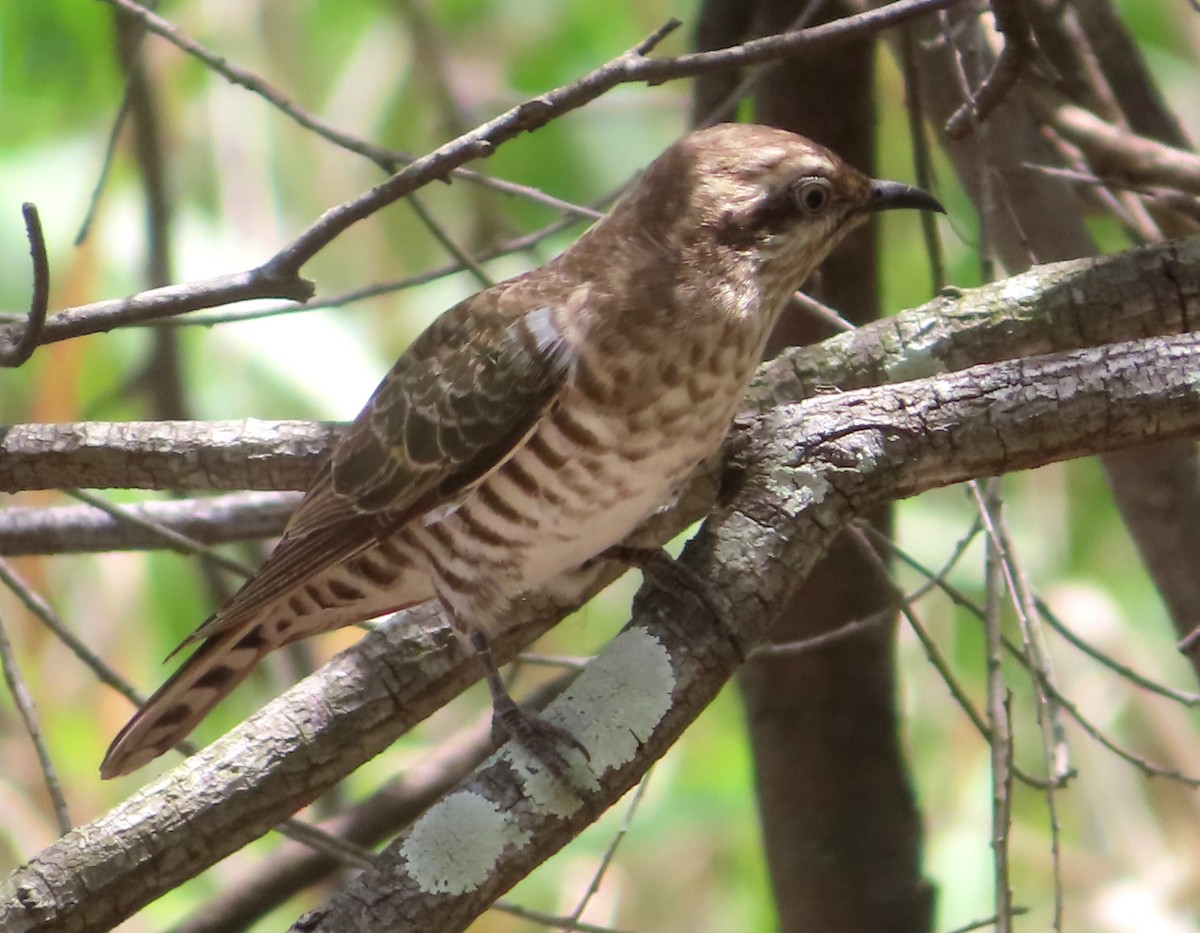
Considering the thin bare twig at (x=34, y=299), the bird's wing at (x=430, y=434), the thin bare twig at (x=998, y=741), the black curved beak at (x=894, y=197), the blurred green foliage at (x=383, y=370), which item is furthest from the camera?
the blurred green foliage at (x=383, y=370)

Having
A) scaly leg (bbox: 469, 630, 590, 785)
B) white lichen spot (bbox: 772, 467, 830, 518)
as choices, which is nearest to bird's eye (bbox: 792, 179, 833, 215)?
white lichen spot (bbox: 772, 467, 830, 518)

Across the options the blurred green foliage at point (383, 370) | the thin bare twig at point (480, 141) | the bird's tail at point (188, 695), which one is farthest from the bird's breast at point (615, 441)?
the blurred green foliage at point (383, 370)

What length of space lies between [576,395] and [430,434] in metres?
0.30

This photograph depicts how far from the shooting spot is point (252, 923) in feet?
10.6

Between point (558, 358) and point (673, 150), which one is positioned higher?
point (673, 150)

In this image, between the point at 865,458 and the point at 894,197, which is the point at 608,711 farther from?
the point at 894,197

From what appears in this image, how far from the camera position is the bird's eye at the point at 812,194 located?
7.08 feet

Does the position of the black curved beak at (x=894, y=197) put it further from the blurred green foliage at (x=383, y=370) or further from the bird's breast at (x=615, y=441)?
the blurred green foliage at (x=383, y=370)

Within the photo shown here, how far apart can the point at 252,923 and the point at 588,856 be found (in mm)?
1308

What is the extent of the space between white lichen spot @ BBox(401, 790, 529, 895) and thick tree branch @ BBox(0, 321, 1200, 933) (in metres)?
0.03

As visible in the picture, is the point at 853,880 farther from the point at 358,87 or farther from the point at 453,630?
the point at 358,87

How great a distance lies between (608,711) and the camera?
1.65 m

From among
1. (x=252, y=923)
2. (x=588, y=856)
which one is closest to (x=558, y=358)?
(x=252, y=923)

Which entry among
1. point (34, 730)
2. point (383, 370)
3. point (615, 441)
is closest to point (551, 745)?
point (615, 441)
